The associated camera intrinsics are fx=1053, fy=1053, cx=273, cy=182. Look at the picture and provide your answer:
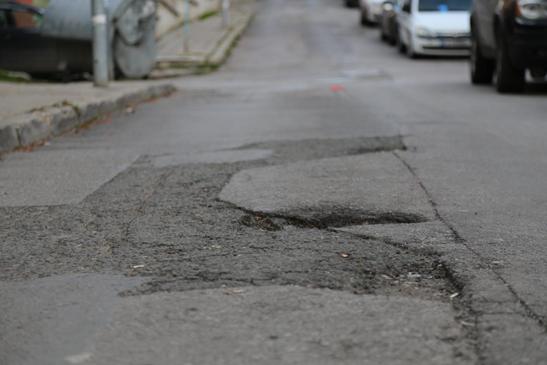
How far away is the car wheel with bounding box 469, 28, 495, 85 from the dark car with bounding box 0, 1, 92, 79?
5.94m

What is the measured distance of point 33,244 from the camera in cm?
500

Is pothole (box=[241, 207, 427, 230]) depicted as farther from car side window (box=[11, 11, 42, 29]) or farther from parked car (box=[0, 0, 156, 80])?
car side window (box=[11, 11, 42, 29])

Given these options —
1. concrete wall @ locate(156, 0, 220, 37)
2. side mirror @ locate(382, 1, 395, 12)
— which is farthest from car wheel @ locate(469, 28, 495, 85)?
concrete wall @ locate(156, 0, 220, 37)

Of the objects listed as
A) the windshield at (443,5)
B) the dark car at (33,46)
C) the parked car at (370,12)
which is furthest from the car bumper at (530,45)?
the parked car at (370,12)

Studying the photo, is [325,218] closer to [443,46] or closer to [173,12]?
[443,46]

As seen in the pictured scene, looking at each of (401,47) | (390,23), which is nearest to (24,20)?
(401,47)

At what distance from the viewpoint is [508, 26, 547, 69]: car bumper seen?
494 inches

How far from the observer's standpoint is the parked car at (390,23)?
27.0 meters

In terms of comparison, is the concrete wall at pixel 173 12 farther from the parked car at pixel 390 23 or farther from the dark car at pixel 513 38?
the dark car at pixel 513 38

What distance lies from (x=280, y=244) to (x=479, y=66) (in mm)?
11212

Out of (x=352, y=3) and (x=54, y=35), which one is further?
(x=352, y=3)

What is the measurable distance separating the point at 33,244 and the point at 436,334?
7.60 ft

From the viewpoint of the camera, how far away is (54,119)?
9898 millimetres

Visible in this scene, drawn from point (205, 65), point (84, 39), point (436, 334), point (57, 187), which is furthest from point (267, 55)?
point (436, 334)
